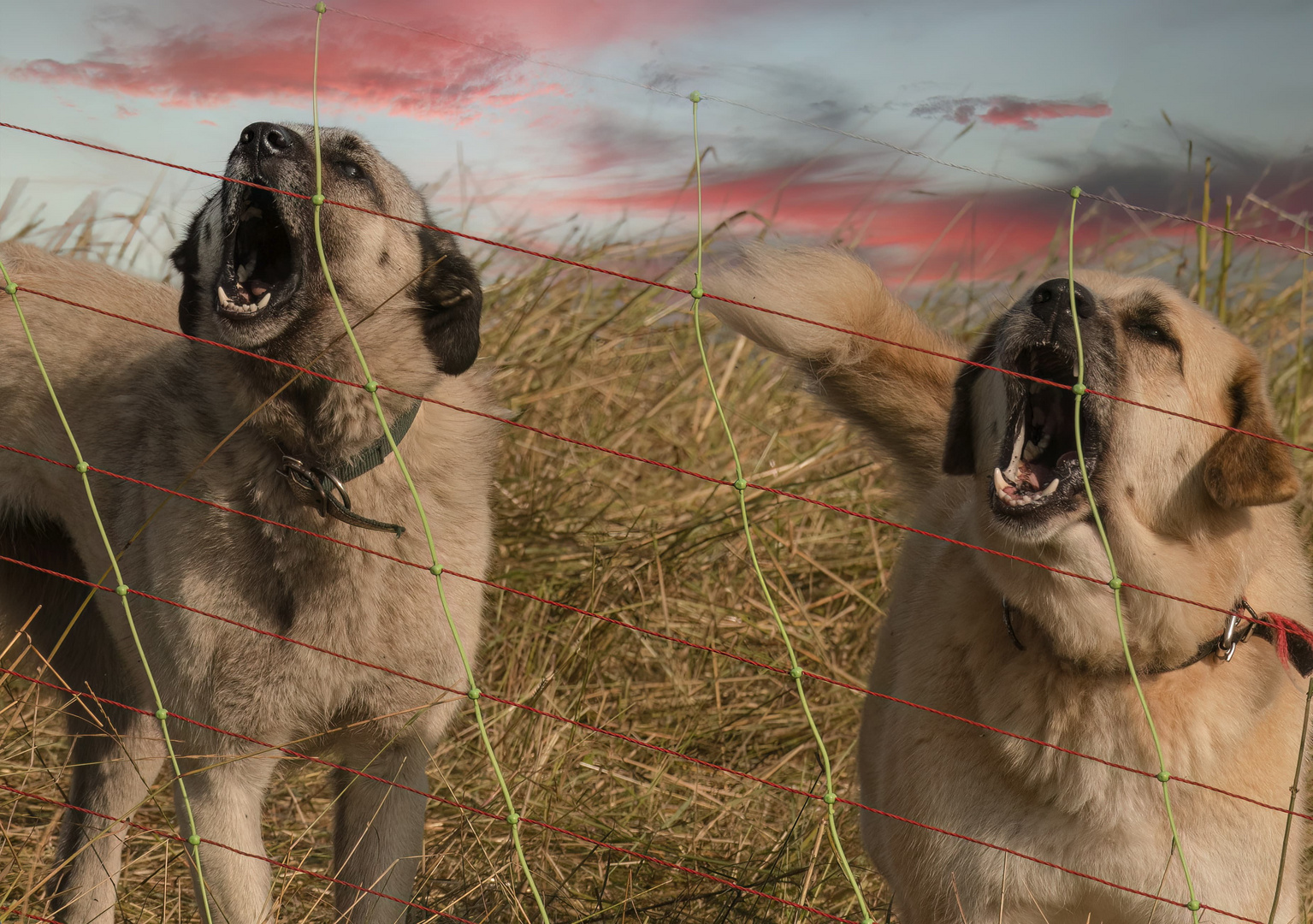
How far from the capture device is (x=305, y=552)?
2689mm

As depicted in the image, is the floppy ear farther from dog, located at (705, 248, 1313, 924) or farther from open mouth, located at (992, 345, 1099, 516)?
open mouth, located at (992, 345, 1099, 516)

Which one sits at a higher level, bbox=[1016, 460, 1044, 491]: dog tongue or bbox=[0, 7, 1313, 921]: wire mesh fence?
bbox=[1016, 460, 1044, 491]: dog tongue

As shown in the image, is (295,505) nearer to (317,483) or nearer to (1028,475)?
(317,483)

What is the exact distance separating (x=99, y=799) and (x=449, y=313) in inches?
74.7

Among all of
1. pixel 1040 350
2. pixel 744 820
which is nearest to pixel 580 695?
pixel 744 820

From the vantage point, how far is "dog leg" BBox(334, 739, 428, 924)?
2.79 meters

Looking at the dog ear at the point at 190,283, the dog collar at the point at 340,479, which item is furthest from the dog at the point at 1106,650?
the dog ear at the point at 190,283

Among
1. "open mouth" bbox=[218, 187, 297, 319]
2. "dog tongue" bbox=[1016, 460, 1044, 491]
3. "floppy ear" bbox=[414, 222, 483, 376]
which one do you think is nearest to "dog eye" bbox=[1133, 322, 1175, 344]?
"dog tongue" bbox=[1016, 460, 1044, 491]

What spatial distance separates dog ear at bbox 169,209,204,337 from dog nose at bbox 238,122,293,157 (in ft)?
0.92

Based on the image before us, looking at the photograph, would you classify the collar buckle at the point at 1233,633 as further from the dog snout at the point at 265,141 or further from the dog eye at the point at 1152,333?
the dog snout at the point at 265,141

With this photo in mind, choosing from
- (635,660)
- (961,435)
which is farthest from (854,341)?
(635,660)

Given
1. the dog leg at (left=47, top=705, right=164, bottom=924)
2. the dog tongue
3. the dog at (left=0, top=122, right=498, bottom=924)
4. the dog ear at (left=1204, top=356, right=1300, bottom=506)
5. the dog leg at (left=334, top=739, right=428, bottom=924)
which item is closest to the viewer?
the dog ear at (left=1204, top=356, right=1300, bottom=506)

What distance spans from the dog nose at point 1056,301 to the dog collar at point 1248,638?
2.09 feet

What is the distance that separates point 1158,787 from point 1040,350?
3.20 feet
